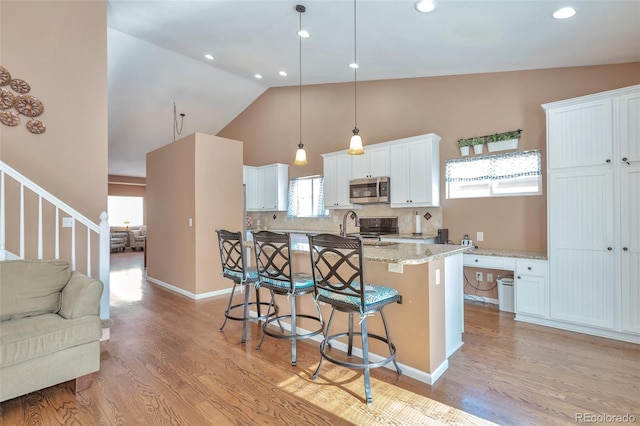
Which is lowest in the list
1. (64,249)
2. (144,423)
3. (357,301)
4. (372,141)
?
(144,423)

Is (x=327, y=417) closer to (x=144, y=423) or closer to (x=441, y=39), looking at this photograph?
(x=144, y=423)

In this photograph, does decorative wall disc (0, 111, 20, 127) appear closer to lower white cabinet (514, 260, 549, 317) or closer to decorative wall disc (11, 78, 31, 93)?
decorative wall disc (11, 78, 31, 93)

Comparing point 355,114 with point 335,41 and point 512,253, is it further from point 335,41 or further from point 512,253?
point 512,253

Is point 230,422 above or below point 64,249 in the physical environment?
below

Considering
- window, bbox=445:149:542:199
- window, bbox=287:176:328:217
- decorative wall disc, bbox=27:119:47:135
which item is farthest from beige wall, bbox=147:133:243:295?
window, bbox=445:149:542:199

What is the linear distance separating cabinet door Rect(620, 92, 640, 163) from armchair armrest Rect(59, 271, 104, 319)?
15.5 ft

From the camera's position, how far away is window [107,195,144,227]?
12031 millimetres

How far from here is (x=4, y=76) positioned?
122 inches

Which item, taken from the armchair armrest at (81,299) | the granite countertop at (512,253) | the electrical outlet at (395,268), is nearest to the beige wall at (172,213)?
the armchair armrest at (81,299)

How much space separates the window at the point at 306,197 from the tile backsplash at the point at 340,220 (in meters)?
0.14

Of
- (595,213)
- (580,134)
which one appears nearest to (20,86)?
(580,134)

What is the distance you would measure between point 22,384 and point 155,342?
3.77 feet

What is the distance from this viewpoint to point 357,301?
2117mm

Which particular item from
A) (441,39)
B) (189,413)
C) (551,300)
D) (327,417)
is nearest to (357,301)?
(327,417)
